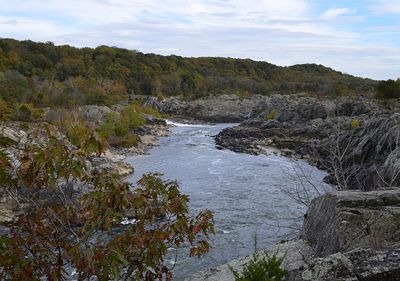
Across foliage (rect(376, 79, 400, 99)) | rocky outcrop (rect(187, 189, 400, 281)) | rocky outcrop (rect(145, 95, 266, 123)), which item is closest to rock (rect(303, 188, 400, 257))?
rocky outcrop (rect(187, 189, 400, 281))

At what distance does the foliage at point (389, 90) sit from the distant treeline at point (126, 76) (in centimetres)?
2455

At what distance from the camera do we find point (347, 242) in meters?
8.18

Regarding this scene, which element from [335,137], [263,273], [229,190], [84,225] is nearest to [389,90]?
[335,137]

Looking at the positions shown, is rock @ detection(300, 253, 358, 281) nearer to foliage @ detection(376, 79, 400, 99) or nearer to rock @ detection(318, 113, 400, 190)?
rock @ detection(318, 113, 400, 190)

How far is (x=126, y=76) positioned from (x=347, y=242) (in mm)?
105508

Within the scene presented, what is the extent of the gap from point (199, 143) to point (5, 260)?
124 feet

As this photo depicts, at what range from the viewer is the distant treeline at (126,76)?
208ft

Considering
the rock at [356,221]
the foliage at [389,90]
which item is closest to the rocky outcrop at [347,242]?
the rock at [356,221]

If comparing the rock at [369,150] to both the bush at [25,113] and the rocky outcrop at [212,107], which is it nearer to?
the bush at [25,113]

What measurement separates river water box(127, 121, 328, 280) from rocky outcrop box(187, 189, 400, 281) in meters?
2.93

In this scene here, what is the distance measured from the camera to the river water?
14148mm

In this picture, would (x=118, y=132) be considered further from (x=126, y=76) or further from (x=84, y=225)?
(x=126, y=76)

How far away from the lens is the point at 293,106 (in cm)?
5853

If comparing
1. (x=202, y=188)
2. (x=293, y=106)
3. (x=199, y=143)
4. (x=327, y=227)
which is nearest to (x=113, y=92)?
(x=293, y=106)
